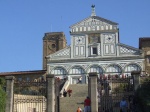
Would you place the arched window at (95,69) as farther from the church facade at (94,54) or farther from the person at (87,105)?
the person at (87,105)

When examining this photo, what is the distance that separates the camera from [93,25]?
49.1m

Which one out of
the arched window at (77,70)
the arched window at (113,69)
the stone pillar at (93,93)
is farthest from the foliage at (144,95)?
the arched window at (77,70)

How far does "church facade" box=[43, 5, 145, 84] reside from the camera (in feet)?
152

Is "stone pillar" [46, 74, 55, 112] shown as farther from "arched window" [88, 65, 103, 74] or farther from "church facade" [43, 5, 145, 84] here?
"arched window" [88, 65, 103, 74]

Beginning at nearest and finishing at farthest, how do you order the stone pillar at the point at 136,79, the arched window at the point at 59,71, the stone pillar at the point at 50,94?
the stone pillar at the point at 50,94
the stone pillar at the point at 136,79
the arched window at the point at 59,71

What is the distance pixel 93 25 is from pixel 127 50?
6274mm

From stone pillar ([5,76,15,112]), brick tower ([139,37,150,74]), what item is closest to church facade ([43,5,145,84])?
brick tower ([139,37,150,74])

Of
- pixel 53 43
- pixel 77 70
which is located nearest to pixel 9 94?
pixel 77 70

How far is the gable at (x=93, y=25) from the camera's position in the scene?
48.8m

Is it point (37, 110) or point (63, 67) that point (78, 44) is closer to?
point (63, 67)

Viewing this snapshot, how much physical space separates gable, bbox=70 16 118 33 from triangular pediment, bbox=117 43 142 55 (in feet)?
9.79

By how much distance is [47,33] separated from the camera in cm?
6406

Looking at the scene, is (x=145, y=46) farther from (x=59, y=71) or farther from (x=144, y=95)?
(x=144, y=95)

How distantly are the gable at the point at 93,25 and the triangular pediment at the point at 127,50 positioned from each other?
2985 millimetres
